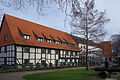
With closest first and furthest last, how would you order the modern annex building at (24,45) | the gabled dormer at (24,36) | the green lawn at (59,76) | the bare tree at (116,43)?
the green lawn at (59,76) < the modern annex building at (24,45) < the gabled dormer at (24,36) < the bare tree at (116,43)

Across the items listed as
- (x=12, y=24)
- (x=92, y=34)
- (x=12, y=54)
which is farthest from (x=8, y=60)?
(x=92, y=34)

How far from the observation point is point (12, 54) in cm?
2230

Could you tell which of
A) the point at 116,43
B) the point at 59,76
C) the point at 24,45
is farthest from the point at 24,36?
the point at 116,43

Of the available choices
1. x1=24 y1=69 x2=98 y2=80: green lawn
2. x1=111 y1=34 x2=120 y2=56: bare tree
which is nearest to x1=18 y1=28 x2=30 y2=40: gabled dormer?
x1=24 y1=69 x2=98 y2=80: green lawn

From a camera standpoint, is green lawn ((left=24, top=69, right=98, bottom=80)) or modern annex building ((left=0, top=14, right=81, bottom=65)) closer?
green lawn ((left=24, top=69, right=98, bottom=80))

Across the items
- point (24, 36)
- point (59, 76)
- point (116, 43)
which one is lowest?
point (59, 76)

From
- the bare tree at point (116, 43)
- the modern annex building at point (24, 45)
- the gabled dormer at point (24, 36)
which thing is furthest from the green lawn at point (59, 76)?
the bare tree at point (116, 43)

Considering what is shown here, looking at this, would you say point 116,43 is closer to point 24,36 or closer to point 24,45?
point 24,36

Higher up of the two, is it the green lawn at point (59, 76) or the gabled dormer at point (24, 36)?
the gabled dormer at point (24, 36)

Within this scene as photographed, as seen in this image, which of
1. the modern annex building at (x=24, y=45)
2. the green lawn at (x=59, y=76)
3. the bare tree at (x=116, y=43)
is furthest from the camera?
the bare tree at (x=116, y=43)

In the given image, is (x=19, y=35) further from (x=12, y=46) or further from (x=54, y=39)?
(x=54, y=39)

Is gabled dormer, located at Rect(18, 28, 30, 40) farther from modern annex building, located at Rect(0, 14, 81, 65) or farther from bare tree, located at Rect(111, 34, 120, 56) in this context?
bare tree, located at Rect(111, 34, 120, 56)

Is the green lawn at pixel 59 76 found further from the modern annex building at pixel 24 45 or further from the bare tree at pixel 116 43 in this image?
the bare tree at pixel 116 43

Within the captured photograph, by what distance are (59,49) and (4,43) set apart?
11417mm
